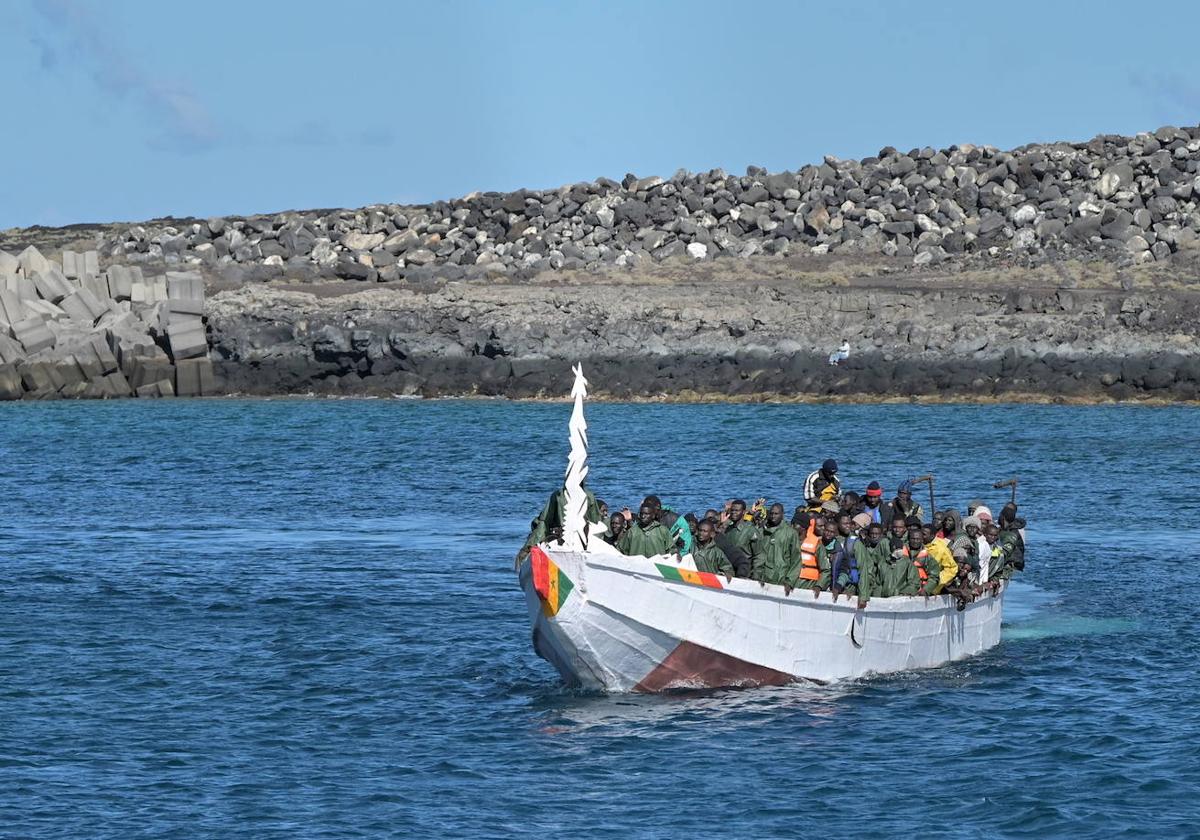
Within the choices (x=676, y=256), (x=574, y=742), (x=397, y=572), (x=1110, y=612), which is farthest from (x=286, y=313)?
(x=574, y=742)

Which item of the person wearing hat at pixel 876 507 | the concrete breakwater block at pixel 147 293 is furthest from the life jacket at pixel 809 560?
the concrete breakwater block at pixel 147 293

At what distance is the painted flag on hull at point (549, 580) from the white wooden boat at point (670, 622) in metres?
0.01

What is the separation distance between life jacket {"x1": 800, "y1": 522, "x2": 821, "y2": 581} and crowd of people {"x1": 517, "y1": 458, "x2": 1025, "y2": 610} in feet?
0.04

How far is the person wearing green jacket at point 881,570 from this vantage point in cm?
2519

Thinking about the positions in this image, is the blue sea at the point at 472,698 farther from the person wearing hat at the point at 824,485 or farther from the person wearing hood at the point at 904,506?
the person wearing hat at the point at 824,485

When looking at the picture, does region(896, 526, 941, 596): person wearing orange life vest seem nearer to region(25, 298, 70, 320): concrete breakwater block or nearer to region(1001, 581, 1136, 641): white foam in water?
region(1001, 581, 1136, 641): white foam in water

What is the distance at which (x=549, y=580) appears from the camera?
76.0ft

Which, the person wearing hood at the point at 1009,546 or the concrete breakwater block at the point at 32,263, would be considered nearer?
the person wearing hood at the point at 1009,546

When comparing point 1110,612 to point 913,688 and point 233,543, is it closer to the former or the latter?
point 913,688

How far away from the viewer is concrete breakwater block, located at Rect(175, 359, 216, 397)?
90.2 meters

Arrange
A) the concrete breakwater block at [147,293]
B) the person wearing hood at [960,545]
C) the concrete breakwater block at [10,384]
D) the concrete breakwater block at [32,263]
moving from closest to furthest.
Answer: the person wearing hood at [960,545] < the concrete breakwater block at [10,384] < the concrete breakwater block at [147,293] < the concrete breakwater block at [32,263]

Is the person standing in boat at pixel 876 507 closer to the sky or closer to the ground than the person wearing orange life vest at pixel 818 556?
closer to the sky

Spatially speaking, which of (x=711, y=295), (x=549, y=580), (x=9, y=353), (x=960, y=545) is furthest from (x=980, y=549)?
(x=9, y=353)

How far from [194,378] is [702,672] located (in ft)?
227
